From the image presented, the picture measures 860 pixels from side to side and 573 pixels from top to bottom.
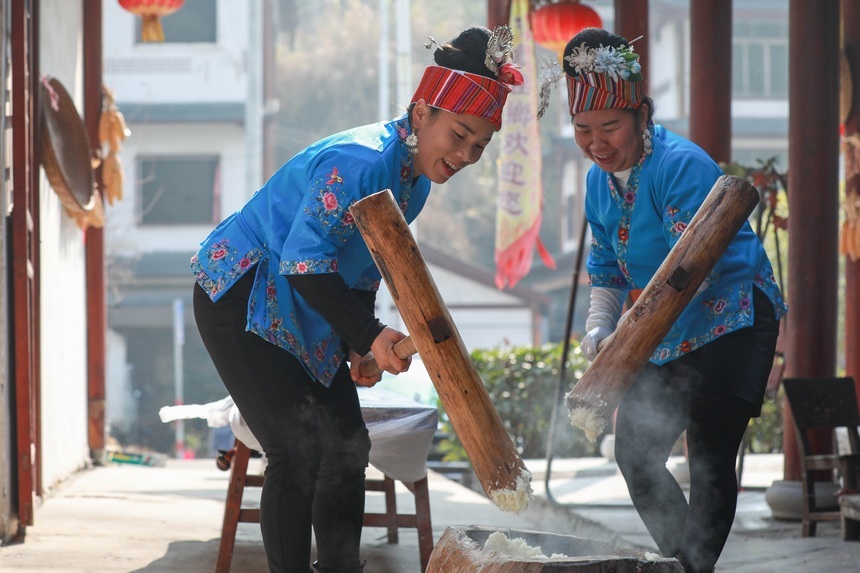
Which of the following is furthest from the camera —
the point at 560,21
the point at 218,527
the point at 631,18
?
the point at 560,21

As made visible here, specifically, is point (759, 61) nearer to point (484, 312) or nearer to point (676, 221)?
point (484, 312)

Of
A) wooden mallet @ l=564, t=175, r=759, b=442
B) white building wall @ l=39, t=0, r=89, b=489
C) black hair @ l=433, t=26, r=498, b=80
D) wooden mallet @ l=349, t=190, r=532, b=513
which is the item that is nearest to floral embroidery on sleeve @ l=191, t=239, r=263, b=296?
wooden mallet @ l=349, t=190, r=532, b=513

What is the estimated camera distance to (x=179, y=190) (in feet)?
74.3

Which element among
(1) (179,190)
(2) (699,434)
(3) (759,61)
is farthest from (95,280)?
(3) (759,61)

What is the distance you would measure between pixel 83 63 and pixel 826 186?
5138mm

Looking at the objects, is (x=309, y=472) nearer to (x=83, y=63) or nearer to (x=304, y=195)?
(x=304, y=195)

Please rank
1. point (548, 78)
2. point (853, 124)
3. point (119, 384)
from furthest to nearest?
1. point (119, 384)
2. point (853, 124)
3. point (548, 78)

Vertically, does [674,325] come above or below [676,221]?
below

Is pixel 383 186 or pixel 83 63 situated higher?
pixel 83 63

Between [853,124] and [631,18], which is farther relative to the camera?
[631,18]

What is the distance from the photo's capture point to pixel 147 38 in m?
8.70

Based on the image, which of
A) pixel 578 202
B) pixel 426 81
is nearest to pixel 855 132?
pixel 426 81

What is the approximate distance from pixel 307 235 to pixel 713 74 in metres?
4.60

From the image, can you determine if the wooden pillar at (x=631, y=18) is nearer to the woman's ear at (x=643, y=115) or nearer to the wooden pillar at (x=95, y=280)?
the wooden pillar at (x=95, y=280)
